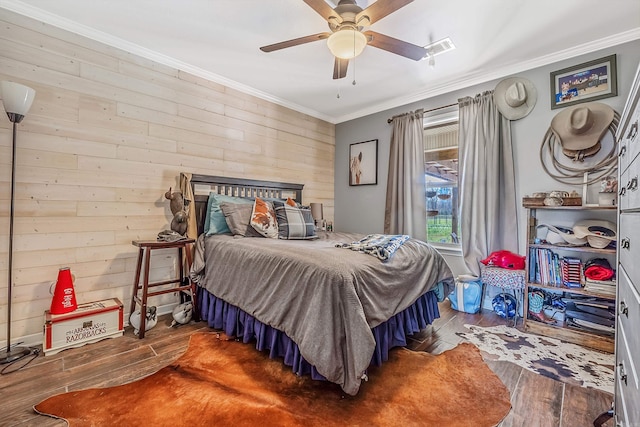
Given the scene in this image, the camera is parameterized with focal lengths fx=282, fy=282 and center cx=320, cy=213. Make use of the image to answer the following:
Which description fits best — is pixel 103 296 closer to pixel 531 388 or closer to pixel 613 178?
pixel 531 388

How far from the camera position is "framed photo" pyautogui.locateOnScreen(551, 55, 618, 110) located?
7.92 ft

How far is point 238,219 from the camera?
2.74 m

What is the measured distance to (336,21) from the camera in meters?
1.83

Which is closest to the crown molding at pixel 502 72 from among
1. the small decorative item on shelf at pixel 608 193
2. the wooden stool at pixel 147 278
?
the small decorative item on shelf at pixel 608 193

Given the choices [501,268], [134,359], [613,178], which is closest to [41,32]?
[134,359]

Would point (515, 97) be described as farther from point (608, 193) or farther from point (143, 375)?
point (143, 375)

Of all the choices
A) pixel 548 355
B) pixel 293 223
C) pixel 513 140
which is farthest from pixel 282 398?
pixel 513 140

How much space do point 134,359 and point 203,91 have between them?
8.43ft

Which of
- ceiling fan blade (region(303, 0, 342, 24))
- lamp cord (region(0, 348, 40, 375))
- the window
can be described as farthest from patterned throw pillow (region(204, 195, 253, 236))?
the window

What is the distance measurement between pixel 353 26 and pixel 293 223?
1.69 m

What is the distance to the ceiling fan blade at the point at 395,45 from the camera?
75.7 inches

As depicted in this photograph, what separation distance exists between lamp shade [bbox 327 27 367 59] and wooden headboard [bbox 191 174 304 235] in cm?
185

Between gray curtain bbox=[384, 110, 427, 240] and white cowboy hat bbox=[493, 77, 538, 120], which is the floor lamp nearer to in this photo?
gray curtain bbox=[384, 110, 427, 240]

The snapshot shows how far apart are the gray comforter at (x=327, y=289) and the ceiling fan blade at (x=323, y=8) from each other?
4.89 ft
